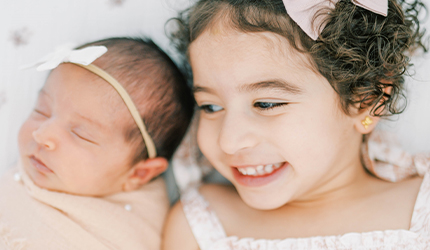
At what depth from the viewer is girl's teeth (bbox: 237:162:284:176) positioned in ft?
3.88

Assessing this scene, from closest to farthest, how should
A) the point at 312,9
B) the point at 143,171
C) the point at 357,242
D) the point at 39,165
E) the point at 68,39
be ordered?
the point at 312,9
the point at 357,242
the point at 39,165
the point at 143,171
the point at 68,39

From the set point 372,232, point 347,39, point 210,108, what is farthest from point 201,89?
point 372,232

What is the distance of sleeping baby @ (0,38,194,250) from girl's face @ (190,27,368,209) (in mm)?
235

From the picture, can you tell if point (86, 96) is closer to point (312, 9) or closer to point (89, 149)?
point (89, 149)

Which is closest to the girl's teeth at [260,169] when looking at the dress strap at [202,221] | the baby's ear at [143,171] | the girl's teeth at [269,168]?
the girl's teeth at [269,168]

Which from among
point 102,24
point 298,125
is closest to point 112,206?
point 298,125

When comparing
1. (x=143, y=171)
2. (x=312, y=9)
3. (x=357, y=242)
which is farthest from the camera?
(x=143, y=171)

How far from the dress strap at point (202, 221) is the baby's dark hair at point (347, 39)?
1.90 feet

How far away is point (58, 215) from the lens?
1197 mm

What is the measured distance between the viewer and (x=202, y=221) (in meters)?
1.32

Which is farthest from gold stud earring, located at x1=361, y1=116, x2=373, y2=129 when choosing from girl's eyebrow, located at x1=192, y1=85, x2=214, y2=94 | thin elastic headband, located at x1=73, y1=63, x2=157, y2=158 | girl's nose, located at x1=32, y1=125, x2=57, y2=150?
girl's nose, located at x1=32, y1=125, x2=57, y2=150

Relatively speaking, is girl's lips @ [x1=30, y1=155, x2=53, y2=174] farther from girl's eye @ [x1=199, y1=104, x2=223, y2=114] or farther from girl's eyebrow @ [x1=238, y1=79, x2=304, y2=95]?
girl's eyebrow @ [x1=238, y1=79, x2=304, y2=95]

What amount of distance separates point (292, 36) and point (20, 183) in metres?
1.01

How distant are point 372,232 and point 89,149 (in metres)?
0.92
